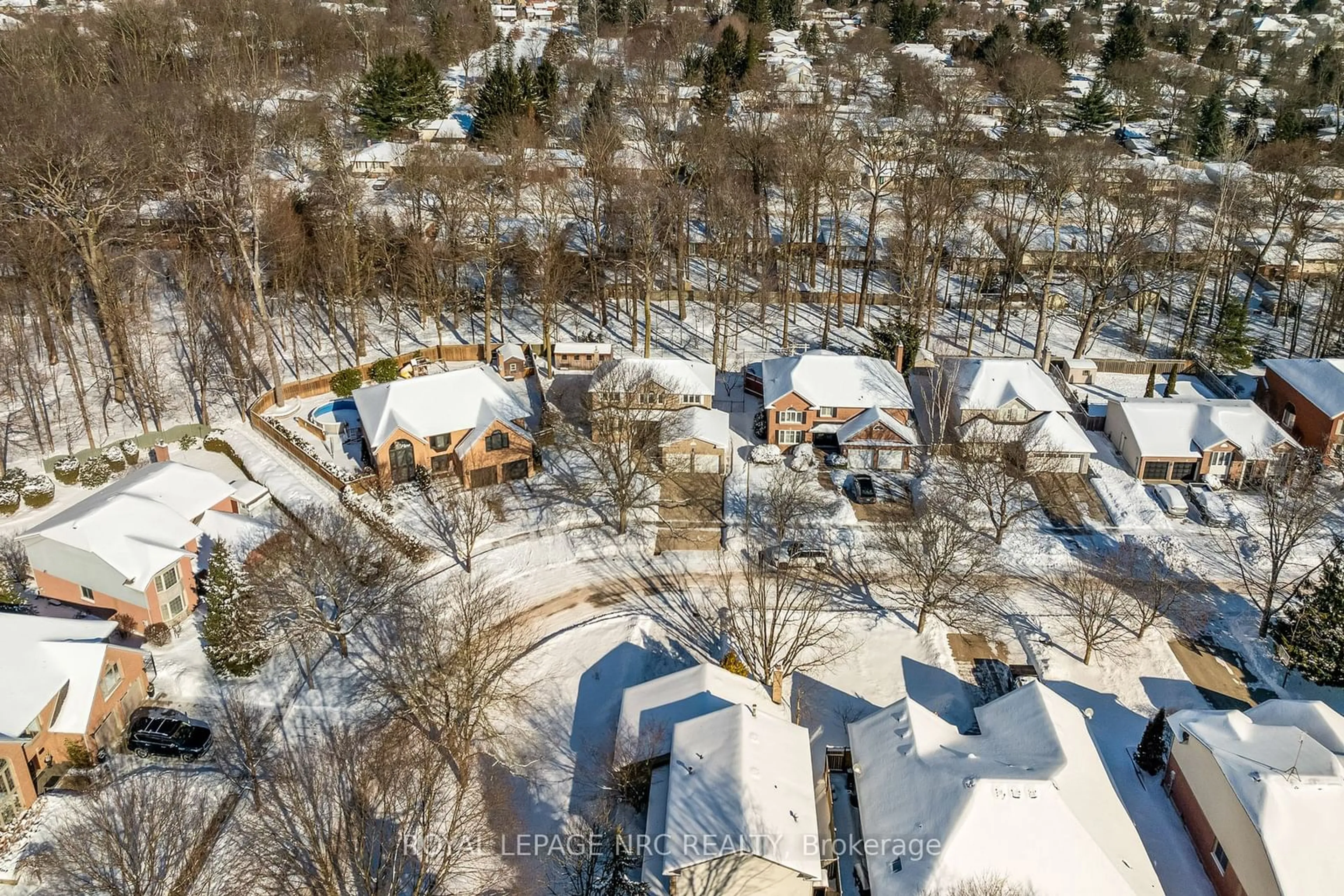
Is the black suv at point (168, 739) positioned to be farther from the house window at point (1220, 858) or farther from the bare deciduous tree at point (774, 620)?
the house window at point (1220, 858)

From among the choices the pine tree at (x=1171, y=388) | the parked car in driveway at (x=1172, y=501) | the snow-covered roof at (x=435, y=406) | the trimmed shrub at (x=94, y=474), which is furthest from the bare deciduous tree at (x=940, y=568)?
Result: the trimmed shrub at (x=94, y=474)

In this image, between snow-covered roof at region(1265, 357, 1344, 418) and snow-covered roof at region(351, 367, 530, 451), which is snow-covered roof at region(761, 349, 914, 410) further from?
snow-covered roof at region(1265, 357, 1344, 418)

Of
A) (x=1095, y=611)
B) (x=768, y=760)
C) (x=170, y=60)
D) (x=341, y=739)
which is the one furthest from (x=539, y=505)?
(x=170, y=60)

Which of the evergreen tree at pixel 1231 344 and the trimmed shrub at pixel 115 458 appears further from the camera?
the evergreen tree at pixel 1231 344

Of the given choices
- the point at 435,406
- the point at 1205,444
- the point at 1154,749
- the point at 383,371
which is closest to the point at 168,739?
the point at 435,406

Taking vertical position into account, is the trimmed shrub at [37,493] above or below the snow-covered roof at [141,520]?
below
